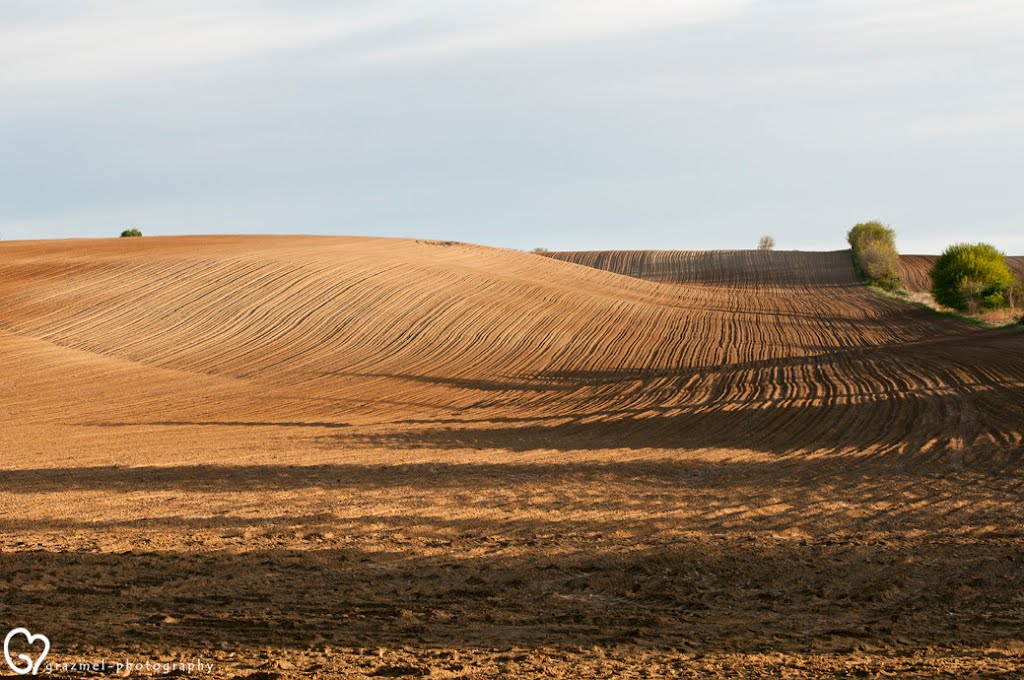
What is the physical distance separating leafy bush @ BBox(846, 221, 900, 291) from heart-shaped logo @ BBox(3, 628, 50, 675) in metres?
76.5

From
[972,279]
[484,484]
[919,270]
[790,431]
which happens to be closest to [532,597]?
[484,484]

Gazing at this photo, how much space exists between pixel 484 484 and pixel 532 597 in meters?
6.67

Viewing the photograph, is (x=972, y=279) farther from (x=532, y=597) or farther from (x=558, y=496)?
(x=532, y=597)

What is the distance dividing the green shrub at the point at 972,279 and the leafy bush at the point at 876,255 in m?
7.68

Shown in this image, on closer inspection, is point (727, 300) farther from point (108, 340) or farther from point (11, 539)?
point (11, 539)

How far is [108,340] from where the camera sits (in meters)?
36.0

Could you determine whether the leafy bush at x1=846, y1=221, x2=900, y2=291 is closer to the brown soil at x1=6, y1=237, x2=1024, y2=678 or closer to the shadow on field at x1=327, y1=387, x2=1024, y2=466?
the brown soil at x1=6, y1=237, x2=1024, y2=678

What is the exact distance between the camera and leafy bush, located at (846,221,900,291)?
3191 inches

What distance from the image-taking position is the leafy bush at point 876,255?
81062 mm

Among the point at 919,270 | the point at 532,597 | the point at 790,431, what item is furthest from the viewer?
the point at 919,270

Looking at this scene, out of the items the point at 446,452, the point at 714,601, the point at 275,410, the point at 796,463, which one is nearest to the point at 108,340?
the point at 275,410

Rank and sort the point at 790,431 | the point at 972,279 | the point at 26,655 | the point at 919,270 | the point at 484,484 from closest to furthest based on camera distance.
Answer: the point at 26,655 → the point at 484,484 → the point at 790,431 → the point at 972,279 → the point at 919,270

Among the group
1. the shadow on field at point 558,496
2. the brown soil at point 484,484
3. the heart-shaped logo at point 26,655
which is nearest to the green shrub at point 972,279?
the brown soil at point 484,484

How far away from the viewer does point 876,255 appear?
82.7 meters
